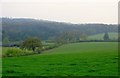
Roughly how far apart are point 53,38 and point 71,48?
94.4 inches

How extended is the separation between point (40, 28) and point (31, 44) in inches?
149

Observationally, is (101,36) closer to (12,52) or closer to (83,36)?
(83,36)

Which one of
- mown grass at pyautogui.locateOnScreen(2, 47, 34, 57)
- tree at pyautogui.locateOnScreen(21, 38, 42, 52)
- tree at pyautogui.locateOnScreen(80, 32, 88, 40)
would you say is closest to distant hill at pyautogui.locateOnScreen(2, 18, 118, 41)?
tree at pyautogui.locateOnScreen(80, 32, 88, 40)

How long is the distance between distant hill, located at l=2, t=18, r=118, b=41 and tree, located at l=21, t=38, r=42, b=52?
2.07 feet

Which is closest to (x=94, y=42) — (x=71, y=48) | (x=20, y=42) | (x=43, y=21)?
(x=71, y=48)

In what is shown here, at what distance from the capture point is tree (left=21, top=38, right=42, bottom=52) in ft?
84.6

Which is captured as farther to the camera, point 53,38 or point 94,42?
point 94,42

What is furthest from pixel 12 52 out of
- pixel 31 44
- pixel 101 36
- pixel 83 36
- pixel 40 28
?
pixel 101 36

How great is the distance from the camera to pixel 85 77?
1127 centimetres

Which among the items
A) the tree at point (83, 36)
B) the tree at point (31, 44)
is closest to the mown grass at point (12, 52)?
the tree at point (31, 44)

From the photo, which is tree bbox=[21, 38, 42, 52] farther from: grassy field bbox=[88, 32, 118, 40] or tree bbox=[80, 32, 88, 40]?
grassy field bbox=[88, 32, 118, 40]

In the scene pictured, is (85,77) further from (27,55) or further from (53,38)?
(53,38)

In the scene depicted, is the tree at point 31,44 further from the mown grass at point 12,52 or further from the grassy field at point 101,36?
the grassy field at point 101,36

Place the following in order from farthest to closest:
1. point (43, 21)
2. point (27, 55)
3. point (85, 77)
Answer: point (43, 21), point (27, 55), point (85, 77)
